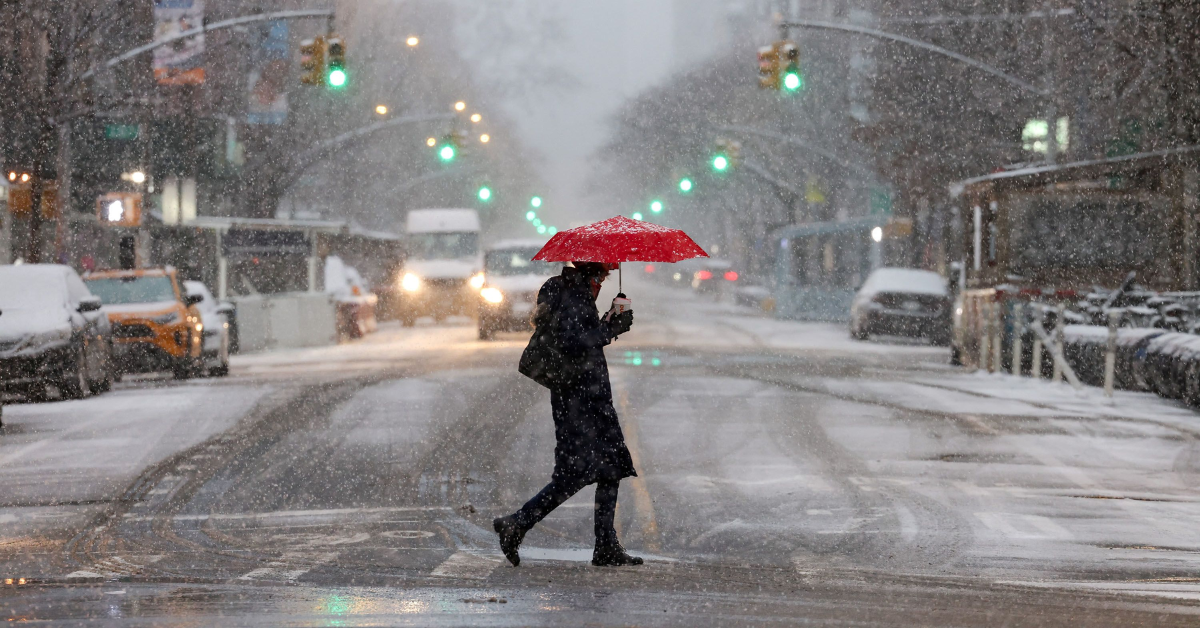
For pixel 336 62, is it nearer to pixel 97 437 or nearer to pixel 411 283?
pixel 97 437

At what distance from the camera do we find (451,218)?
44.6 metres

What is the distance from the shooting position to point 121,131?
44656 mm

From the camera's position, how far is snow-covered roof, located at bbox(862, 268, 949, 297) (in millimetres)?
33938

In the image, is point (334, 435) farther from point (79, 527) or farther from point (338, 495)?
point (79, 527)

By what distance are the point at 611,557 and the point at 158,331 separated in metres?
15.4

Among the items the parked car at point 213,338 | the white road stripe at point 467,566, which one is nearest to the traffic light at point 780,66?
the parked car at point 213,338

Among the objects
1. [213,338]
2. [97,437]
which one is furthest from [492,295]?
[97,437]

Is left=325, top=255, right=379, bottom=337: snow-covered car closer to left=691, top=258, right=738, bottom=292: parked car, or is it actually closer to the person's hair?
the person's hair

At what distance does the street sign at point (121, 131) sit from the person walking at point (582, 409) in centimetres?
3950

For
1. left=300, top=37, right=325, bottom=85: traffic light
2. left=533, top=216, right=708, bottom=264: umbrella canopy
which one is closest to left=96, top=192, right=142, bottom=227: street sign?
left=300, top=37, right=325, bottom=85: traffic light

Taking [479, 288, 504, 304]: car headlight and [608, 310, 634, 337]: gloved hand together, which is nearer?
[608, 310, 634, 337]: gloved hand

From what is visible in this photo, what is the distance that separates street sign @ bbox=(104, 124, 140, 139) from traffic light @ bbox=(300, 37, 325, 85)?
1919cm

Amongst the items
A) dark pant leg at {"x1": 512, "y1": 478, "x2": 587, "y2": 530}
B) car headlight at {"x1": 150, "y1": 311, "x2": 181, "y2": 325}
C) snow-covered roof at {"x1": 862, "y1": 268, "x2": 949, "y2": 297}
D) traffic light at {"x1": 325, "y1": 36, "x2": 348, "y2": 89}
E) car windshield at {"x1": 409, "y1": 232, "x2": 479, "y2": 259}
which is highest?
traffic light at {"x1": 325, "y1": 36, "x2": 348, "y2": 89}

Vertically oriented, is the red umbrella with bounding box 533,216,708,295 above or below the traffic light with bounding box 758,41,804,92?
below
